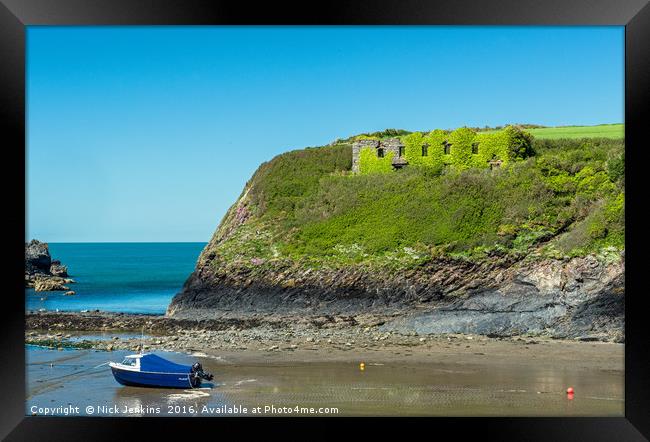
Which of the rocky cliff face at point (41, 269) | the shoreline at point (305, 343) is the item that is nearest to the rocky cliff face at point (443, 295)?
the shoreline at point (305, 343)

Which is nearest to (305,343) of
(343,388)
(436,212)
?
(343,388)

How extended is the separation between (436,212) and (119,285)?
27.1 meters

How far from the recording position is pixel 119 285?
48.2 m

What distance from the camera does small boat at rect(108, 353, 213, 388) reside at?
13383 millimetres

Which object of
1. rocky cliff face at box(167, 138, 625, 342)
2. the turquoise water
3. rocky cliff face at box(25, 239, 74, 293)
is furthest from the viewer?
rocky cliff face at box(25, 239, 74, 293)

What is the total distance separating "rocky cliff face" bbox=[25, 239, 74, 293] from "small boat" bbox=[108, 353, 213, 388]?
29.3m

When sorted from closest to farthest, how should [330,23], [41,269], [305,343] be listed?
1. [330,23]
2. [305,343]
3. [41,269]

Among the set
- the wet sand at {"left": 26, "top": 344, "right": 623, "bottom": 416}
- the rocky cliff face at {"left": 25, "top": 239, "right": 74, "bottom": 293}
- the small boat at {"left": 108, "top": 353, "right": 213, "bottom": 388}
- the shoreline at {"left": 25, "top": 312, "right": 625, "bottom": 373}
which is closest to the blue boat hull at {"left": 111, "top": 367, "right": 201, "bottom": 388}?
the small boat at {"left": 108, "top": 353, "right": 213, "bottom": 388}

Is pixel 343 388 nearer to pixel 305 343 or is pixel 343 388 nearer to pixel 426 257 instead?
pixel 305 343

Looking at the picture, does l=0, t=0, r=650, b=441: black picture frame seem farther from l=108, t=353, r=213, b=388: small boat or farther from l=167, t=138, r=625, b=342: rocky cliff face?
l=167, t=138, r=625, b=342: rocky cliff face

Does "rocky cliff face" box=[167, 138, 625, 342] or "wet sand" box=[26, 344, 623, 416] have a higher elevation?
"rocky cliff face" box=[167, 138, 625, 342]

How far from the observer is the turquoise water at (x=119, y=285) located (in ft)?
116
